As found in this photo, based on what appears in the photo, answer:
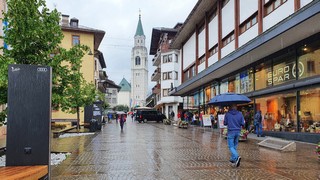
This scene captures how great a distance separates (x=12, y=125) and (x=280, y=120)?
54.7 ft

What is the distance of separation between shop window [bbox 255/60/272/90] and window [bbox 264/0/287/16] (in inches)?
123

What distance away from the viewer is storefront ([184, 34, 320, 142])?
16406 millimetres

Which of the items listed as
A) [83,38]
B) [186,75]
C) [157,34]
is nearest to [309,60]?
[186,75]

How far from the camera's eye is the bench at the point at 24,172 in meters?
5.34

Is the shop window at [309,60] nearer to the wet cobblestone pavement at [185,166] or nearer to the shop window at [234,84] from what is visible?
the wet cobblestone pavement at [185,166]

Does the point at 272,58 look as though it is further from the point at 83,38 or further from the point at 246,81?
the point at 83,38

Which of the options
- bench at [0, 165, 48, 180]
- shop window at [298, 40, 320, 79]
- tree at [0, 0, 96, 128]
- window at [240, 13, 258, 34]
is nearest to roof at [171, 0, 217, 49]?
window at [240, 13, 258, 34]

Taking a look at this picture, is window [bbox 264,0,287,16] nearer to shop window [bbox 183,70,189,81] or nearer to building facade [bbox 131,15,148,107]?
shop window [bbox 183,70,189,81]

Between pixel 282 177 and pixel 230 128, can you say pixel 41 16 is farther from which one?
pixel 282 177

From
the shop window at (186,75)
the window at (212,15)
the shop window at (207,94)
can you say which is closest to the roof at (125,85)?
the shop window at (186,75)

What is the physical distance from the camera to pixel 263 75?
2202cm

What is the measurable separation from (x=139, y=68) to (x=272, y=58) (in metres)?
135

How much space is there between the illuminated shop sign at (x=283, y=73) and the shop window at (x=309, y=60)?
4.8 inches

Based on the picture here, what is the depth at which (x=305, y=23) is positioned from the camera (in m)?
13.6
